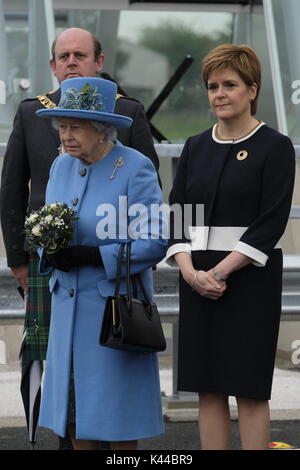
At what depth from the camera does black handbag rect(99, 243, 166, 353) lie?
451 centimetres

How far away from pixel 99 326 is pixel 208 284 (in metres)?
0.43

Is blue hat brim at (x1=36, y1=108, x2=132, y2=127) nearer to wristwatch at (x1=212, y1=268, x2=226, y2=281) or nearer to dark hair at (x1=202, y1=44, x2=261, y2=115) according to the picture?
dark hair at (x1=202, y1=44, x2=261, y2=115)

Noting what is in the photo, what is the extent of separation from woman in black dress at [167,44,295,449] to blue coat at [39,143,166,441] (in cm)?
22

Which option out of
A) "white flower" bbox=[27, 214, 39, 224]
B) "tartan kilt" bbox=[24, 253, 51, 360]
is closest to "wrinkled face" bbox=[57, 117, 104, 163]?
"white flower" bbox=[27, 214, 39, 224]

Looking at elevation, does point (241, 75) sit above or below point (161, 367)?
above

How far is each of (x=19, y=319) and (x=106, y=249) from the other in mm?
1722

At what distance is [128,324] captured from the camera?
177 inches

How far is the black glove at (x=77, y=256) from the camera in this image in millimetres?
4656

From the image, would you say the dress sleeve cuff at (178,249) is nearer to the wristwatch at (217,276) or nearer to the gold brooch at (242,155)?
the wristwatch at (217,276)

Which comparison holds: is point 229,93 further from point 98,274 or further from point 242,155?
point 98,274

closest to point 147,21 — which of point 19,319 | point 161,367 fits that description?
point 161,367

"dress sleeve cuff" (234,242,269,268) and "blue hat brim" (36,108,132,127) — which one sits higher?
"blue hat brim" (36,108,132,127)

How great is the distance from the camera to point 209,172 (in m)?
4.92
